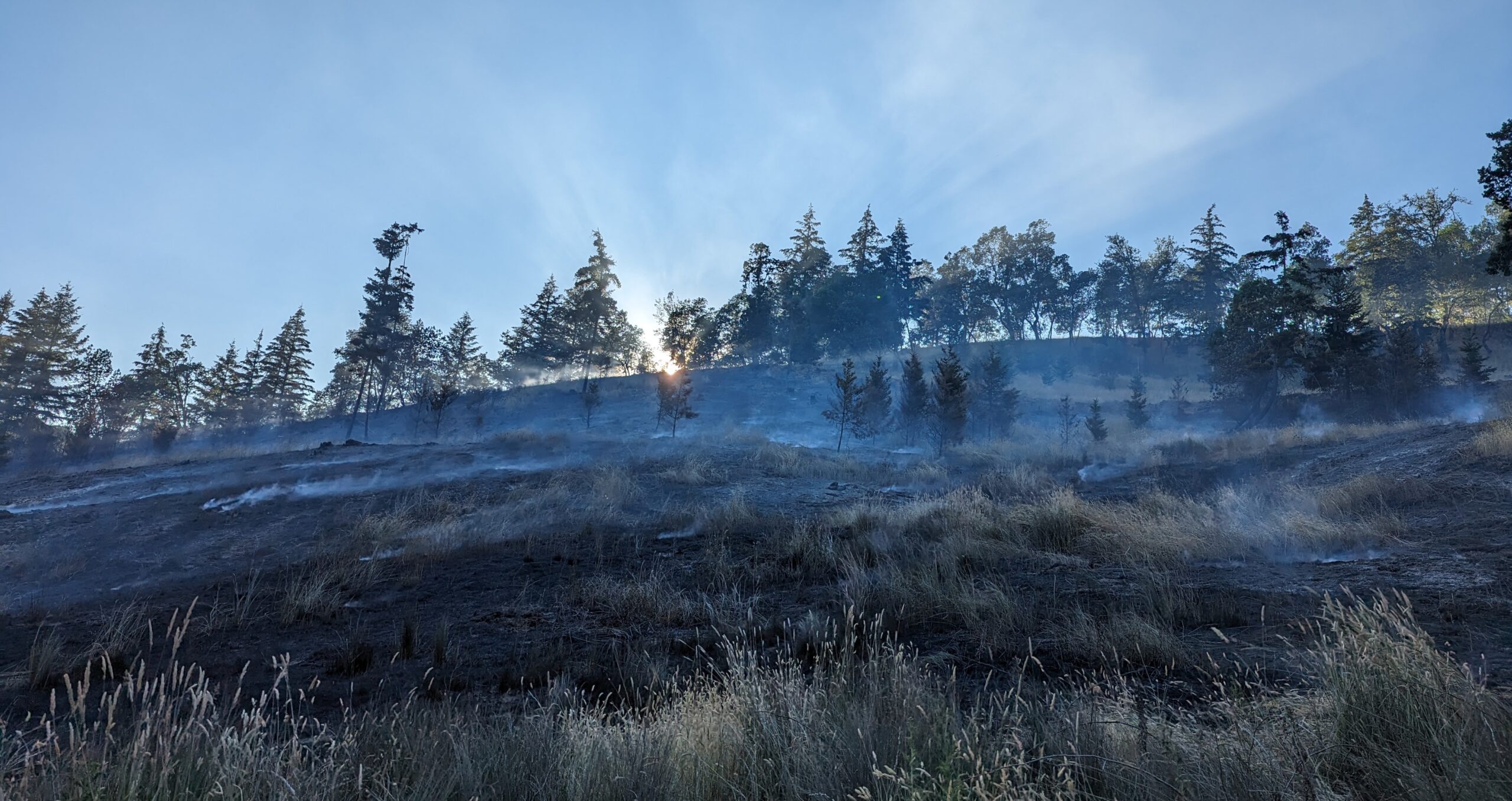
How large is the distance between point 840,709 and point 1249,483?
46.6ft

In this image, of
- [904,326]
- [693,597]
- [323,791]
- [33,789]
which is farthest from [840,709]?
[904,326]

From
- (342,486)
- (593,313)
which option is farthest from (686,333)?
(342,486)

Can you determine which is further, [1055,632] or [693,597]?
[693,597]

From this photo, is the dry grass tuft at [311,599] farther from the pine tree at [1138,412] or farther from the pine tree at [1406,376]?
the pine tree at [1138,412]

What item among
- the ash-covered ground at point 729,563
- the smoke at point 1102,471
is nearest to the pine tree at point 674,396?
the ash-covered ground at point 729,563

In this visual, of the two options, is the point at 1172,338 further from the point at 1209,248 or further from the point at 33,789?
the point at 33,789

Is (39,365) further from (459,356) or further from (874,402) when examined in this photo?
(874,402)

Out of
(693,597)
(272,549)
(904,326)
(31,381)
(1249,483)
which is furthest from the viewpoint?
(904,326)

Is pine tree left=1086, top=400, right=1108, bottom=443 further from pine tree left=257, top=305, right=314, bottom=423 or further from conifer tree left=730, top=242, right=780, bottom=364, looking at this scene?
pine tree left=257, top=305, right=314, bottom=423

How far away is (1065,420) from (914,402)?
8835mm

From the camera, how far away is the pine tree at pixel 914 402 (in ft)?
101

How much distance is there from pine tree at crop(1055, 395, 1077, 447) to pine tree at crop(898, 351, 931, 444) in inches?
266

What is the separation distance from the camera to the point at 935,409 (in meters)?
28.5

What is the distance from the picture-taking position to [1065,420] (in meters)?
32.5
